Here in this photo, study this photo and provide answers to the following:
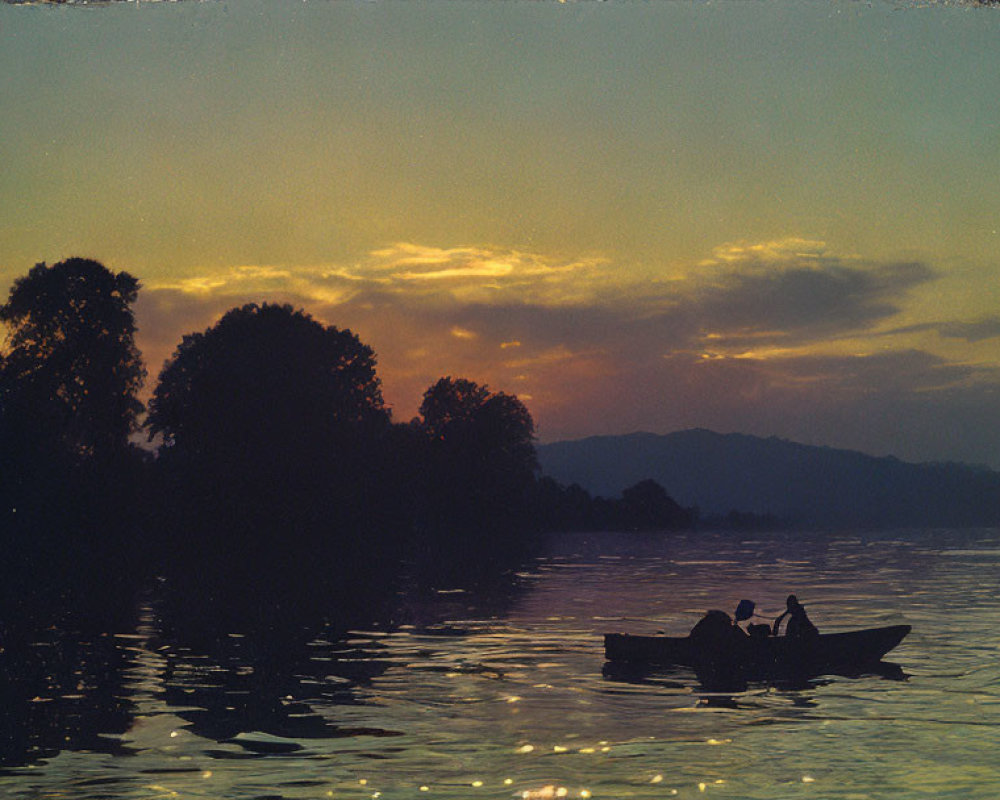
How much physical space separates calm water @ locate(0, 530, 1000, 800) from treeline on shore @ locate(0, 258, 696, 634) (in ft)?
40.4

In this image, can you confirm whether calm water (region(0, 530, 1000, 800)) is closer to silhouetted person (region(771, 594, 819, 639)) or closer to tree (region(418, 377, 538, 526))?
silhouetted person (region(771, 594, 819, 639))

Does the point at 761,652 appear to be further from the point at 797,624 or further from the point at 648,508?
the point at 648,508

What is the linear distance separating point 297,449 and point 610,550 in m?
60.8

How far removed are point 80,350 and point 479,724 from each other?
172 feet

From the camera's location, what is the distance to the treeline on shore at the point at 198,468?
5247 cm

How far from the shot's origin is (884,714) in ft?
86.1

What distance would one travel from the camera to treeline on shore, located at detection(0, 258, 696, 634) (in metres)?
52.5

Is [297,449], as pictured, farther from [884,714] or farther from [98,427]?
[884,714]

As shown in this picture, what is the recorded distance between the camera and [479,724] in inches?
950

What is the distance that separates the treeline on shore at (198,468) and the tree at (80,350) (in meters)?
0.10

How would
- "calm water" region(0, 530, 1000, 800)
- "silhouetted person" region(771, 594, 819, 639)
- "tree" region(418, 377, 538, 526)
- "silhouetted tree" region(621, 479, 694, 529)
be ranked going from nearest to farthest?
"calm water" region(0, 530, 1000, 800), "silhouetted person" region(771, 594, 819, 639), "tree" region(418, 377, 538, 526), "silhouetted tree" region(621, 479, 694, 529)

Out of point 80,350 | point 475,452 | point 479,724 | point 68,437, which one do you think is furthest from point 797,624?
point 475,452

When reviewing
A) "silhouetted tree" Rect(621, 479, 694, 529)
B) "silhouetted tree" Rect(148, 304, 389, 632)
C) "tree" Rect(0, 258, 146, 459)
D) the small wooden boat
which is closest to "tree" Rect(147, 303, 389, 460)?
"silhouetted tree" Rect(148, 304, 389, 632)

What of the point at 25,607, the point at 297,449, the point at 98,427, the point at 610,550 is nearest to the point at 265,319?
the point at 297,449
